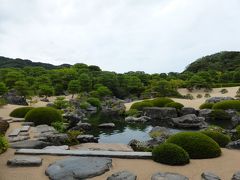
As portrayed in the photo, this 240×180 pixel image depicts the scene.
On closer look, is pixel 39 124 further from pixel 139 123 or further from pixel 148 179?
pixel 148 179

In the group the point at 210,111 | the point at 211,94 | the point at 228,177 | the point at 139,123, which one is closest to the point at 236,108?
the point at 210,111

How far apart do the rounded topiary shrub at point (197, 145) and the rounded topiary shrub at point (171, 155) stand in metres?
0.70

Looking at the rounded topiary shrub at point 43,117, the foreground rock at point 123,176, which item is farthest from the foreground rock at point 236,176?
the rounded topiary shrub at point 43,117

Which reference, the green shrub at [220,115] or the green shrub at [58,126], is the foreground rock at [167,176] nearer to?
the green shrub at [58,126]

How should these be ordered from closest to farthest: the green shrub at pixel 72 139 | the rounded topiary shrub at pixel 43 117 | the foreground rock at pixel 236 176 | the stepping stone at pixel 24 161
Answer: the foreground rock at pixel 236 176
the stepping stone at pixel 24 161
the green shrub at pixel 72 139
the rounded topiary shrub at pixel 43 117

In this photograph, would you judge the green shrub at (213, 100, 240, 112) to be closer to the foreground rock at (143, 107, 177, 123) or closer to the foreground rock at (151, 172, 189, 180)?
the foreground rock at (143, 107, 177, 123)

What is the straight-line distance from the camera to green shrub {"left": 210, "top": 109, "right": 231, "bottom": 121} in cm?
2499

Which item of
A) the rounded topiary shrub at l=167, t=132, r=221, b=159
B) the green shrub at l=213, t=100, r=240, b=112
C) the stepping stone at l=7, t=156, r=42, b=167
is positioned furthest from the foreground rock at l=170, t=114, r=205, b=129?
the stepping stone at l=7, t=156, r=42, b=167

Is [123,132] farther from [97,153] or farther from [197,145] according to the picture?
[97,153]

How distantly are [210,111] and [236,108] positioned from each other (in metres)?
2.55

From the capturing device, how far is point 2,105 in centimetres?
2542

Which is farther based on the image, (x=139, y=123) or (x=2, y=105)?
(x=2, y=105)

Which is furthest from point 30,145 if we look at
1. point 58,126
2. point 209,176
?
point 209,176

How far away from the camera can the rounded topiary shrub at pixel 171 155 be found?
30.6ft
